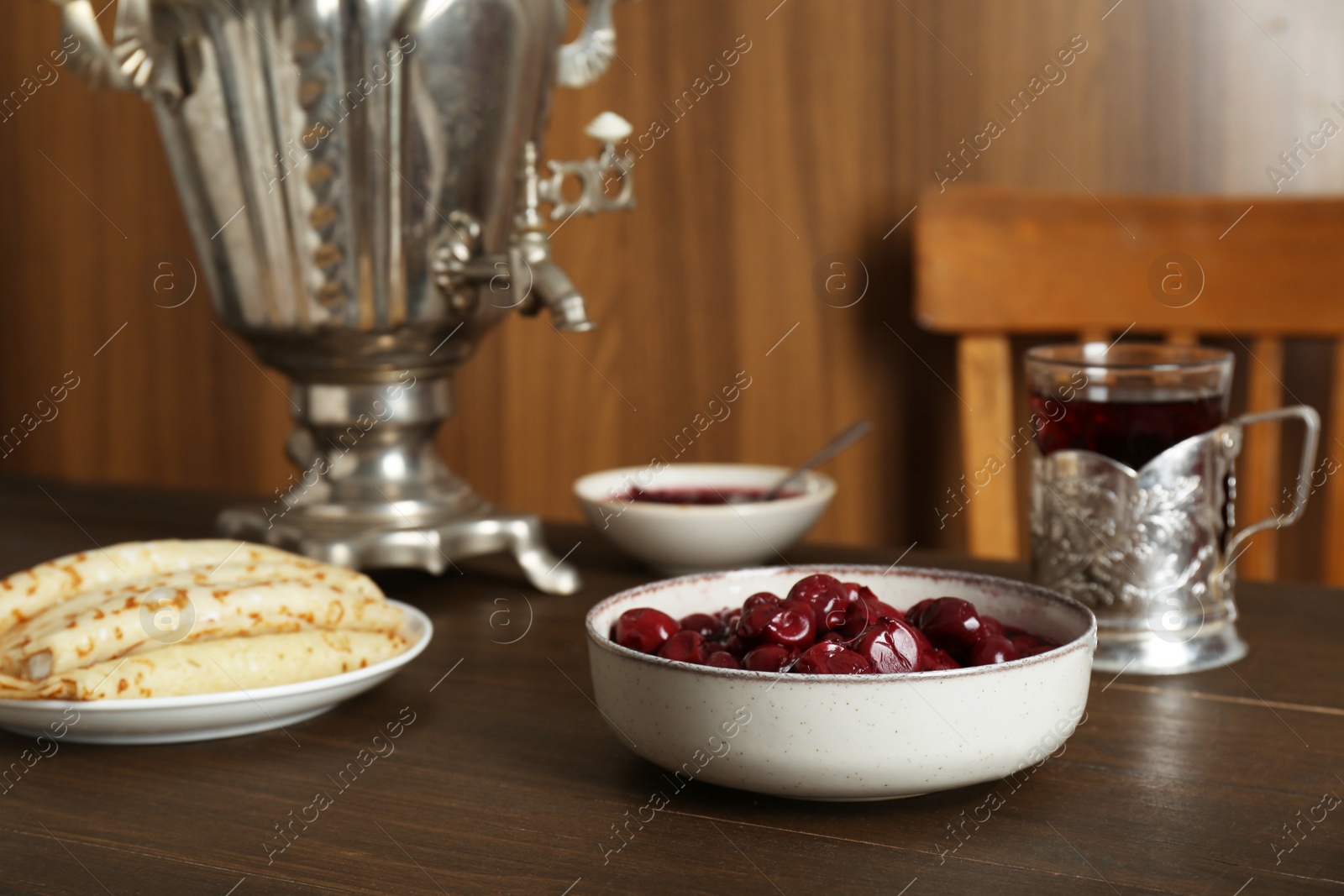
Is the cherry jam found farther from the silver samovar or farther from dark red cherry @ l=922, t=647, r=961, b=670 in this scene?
dark red cherry @ l=922, t=647, r=961, b=670

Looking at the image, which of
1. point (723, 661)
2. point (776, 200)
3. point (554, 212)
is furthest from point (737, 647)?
point (776, 200)

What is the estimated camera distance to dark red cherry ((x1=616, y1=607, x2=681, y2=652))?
0.60 meters

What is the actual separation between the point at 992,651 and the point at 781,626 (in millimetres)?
93

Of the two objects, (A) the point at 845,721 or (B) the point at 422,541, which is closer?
(A) the point at 845,721

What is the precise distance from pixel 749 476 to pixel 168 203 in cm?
148

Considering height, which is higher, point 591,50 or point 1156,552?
point 591,50

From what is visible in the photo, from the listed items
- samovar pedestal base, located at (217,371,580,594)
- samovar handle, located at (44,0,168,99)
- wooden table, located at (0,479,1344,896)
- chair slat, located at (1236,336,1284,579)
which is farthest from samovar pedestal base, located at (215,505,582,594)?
chair slat, located at (1236,336,1284,579)

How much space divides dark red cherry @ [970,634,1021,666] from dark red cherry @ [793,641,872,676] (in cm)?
6

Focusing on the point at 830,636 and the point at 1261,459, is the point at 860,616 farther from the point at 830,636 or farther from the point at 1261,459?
the point at 1261,459

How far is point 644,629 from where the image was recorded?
60 centimetres

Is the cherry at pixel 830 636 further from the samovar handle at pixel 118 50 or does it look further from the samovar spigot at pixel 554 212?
the samovar handle at pixel 118 50

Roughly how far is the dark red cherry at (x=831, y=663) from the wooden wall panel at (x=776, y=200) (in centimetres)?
125

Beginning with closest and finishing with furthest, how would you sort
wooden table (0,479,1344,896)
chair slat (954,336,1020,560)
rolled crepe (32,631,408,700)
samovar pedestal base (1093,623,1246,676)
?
wooden table (0,479,1344,896) → rolled crepe (32,631,408,700) → samovar pedestal base (1093,623,1246,676) → chair slat (954,336,1020,560)

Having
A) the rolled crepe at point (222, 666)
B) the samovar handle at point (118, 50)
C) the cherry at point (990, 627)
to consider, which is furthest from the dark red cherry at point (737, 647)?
the samovar handle at point (118, 50)
